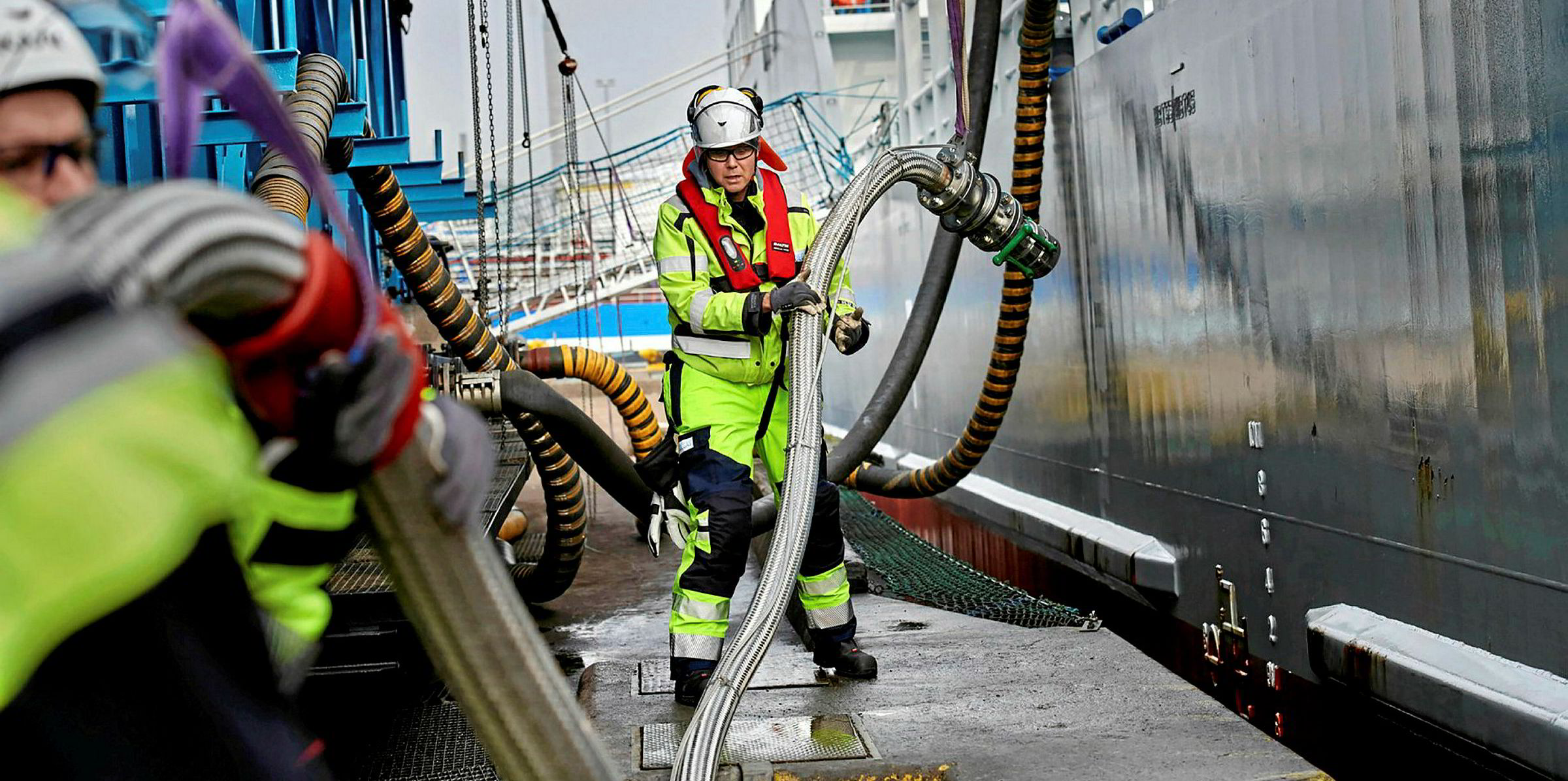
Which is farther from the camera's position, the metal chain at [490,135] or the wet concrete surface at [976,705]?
the metal chain at [490,135]

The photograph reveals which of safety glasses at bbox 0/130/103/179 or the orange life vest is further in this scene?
the orange life vest

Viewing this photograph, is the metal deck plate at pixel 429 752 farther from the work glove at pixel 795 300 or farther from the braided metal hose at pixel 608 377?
the braided metal hose at pixel 608 377

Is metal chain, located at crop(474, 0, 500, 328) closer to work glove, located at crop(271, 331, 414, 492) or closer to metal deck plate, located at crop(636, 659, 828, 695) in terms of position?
metal deck plate, located at crop(636, 659, 828, 695)

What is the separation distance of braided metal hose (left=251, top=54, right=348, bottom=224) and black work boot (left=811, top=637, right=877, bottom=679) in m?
2.04

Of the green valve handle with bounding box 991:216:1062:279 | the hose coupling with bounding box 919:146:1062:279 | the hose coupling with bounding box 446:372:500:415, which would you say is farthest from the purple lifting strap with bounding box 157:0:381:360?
the green valve handle with bounding box 991:216:1062:279

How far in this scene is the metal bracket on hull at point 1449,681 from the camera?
128 inches

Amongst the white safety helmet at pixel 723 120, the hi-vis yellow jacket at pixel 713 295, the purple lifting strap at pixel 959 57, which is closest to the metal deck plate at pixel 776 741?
the hi-vis yellow jacket at pixel 713 295

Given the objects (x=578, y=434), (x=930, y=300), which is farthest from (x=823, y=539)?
(x=930, y=300)

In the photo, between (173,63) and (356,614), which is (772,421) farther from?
(173,63)

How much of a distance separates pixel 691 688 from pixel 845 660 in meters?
0.55

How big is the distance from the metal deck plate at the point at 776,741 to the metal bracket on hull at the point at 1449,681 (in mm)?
1589

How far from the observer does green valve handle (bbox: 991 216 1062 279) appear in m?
5.48

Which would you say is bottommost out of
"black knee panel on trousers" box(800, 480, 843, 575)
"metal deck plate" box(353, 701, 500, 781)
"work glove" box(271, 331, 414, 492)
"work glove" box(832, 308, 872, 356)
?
"metal deck plate" box(353, 701, 500, 781)

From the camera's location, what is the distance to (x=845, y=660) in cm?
417
